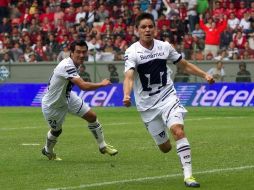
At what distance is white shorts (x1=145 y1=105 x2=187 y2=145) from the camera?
11852 millimetres

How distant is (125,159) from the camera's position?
15.0m

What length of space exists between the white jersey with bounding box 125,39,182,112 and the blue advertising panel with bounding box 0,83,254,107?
1887cm

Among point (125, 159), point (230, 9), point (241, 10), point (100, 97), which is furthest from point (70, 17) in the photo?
point (125, 159)

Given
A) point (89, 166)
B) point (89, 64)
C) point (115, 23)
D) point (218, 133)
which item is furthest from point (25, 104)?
point (89, 166)

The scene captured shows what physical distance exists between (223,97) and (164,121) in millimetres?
19665

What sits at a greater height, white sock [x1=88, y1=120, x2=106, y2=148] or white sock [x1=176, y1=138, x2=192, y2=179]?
white sock [x1=176, y1=138, x2=192, y2=179]

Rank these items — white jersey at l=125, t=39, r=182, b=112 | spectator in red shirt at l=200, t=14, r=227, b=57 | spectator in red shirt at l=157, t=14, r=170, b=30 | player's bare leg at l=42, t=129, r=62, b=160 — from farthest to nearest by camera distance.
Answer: spectator in red shirt at l=157, t=14, r=170, b=30, spectator in red shirt at l=200, t=14, r=227, b=57, player's bare leg at l=42, t=129, r=62, b=160, white jersey at l=125, t=39, r=182, b=112

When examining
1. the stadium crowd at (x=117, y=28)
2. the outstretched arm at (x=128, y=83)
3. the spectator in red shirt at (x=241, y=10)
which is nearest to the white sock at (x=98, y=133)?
the outstretched arm at (x=128, y=83)

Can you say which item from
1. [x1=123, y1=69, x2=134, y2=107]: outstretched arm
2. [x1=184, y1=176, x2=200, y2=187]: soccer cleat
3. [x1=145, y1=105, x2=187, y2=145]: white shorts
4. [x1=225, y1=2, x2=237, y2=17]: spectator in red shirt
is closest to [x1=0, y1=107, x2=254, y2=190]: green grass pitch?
[x1=184, y1=176, x2=200, y2=187]: soccer cleat

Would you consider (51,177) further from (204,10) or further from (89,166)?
(204,10)

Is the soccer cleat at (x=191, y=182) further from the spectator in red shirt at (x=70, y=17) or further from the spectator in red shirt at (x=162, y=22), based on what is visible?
the spectator in red shirt at (x=70, y=17)

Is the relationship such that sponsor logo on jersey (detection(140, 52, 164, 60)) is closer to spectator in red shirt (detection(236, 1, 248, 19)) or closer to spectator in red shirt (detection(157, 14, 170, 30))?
spectator in red shirt (detection(236, 1, 248, 19))

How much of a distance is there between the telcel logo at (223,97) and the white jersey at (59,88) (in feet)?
54.0

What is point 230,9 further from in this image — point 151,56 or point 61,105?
point 151,56
